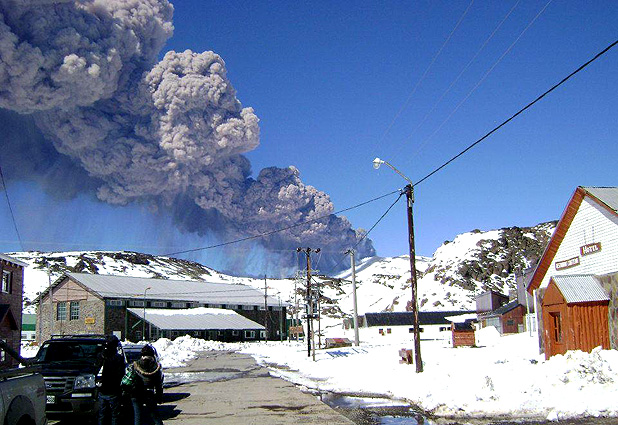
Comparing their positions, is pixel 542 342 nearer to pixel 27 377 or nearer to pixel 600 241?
pixel 600 241


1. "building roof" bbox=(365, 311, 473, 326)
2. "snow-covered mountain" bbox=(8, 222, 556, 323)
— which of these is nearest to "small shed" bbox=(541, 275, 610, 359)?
"building roof" bbox=(365, 311, 473, 326)

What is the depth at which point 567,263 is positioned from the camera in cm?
2620

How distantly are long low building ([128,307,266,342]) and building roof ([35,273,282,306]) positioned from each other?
2686mm

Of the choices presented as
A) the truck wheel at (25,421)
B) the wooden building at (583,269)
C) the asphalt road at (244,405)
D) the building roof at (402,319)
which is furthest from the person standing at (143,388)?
the building roof at (402,319)

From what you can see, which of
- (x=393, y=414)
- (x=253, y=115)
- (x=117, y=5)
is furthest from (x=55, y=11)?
(x=393, y=414)

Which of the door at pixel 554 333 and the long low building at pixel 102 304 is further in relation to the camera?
the long low building at pixel 102 304

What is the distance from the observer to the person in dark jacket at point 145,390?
9.73 metres

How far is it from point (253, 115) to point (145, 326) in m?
47.3

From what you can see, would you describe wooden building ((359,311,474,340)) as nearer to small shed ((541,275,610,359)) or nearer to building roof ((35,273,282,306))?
building roof ((35,273,282,306))

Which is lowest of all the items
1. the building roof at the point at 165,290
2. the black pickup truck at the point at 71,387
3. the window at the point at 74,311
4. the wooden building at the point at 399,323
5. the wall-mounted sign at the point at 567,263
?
the wooden building at the point at 399,323

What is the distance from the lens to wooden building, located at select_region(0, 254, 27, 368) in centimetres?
3428

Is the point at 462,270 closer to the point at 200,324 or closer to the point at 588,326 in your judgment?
the point at 200,324

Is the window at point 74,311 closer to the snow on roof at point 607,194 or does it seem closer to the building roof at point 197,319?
the building roof at point 197,319

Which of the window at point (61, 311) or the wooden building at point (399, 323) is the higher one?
the window at point (61, 311)
